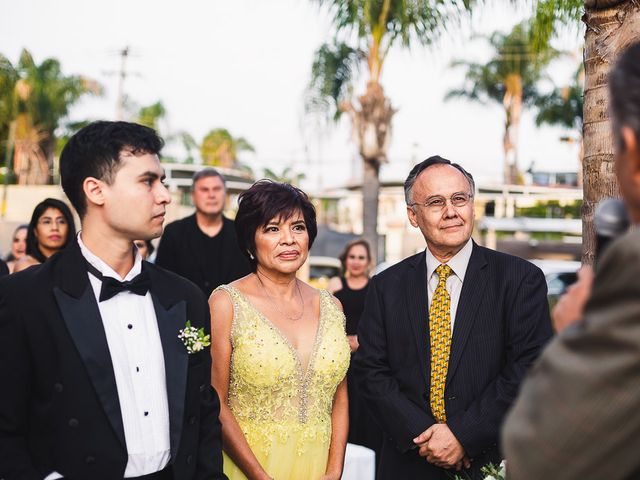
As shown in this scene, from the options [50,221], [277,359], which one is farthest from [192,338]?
[50,221]

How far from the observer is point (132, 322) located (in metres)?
2.82

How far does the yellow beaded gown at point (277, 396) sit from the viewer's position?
3755 millimetres

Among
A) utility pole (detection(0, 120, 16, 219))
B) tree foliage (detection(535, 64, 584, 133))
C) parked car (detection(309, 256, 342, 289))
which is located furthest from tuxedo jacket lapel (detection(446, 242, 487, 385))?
tree foliage (detection(535, 64, 584, 133))

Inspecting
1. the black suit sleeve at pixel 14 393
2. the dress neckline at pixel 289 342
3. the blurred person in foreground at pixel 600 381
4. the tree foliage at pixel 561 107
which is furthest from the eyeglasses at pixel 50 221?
the tree foliage at pixel 561 107

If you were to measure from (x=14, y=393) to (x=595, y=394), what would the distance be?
197cm

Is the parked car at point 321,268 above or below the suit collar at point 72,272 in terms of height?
below

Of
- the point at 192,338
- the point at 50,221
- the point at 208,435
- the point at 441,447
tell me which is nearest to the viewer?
the point at 192,338

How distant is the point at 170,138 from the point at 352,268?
2120 inches

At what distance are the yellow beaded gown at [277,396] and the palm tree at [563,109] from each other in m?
39.4

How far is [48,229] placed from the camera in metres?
6.07

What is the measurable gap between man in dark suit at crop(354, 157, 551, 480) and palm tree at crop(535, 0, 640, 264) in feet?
1.55

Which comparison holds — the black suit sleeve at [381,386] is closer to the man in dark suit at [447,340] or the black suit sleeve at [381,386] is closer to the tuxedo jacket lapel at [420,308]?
the man in dark suit at [447,340]

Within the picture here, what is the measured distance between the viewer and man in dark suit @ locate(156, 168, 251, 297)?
21.6ft

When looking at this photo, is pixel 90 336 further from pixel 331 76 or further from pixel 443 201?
pixel 331 76
